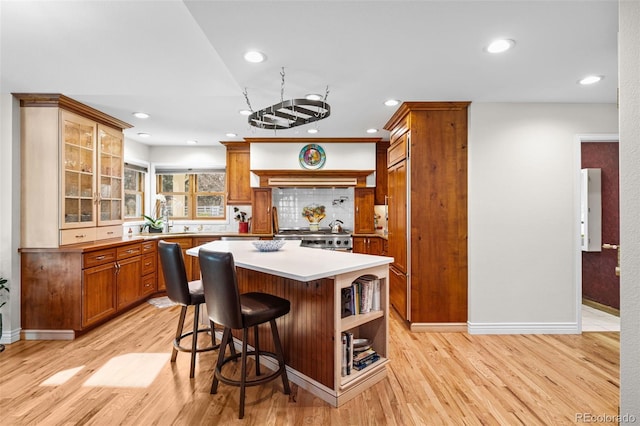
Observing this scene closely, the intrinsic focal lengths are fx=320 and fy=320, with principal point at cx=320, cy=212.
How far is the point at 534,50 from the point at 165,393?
3.58 metres

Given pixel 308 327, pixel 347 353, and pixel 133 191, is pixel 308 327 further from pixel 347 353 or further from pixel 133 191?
pixel 133 191

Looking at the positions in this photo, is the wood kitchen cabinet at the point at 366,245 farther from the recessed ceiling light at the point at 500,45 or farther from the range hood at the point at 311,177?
the recessed ceiling light at the point at 500,45

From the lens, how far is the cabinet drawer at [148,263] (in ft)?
14.3

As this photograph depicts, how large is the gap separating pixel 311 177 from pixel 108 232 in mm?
2853

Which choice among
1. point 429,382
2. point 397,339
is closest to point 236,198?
point 397,339

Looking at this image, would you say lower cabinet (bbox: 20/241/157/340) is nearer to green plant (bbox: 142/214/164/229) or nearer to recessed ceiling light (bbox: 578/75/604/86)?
green plant (bbox: 142/214/164/229)

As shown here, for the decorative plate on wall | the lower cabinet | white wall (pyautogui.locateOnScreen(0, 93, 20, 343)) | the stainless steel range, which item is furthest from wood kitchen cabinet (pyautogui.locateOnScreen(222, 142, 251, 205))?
white wall (pyautogui.locateOnScreen(0, 93, 20, 343))

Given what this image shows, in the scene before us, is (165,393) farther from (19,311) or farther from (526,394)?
(526,394)

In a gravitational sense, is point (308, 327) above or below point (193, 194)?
below

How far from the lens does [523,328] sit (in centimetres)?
335

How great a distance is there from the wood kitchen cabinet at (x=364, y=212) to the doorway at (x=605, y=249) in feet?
9.33

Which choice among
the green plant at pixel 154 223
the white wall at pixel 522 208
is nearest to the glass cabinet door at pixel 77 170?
the green plant at pixel 154 223

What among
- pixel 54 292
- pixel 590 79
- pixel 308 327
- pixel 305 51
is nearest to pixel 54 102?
pixel 54 292

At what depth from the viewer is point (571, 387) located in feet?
7.61
